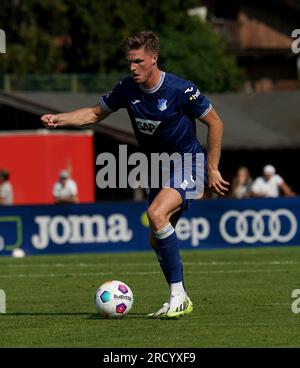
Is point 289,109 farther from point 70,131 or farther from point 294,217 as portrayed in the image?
point 294,217

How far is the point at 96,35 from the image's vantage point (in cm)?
5353

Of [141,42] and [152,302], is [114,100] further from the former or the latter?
[152,302]

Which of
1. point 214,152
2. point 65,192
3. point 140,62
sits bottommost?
point 214,152

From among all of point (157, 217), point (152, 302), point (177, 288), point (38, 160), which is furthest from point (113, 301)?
point (38, 160)

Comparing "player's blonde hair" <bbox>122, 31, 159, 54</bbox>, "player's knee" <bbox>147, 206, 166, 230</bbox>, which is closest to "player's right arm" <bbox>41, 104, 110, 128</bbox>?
"player's blonde hair" <bbox>122, 31, 159, 54</bbox>

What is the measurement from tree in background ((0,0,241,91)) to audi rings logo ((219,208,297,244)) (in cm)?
2749

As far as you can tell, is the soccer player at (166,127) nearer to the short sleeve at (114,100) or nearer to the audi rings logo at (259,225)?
the short sleeve at (114,100)

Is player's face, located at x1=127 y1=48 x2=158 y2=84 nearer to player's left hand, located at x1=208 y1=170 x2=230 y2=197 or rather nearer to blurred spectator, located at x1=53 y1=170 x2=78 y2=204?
player's left hand, located at x1=208 y1=170 x2=230 y2=197

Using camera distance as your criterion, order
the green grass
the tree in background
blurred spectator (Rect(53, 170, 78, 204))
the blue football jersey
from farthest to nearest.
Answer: the tree in background, blurred spectator (Rect(53, 170, 78, 204)), the blue football jersey, the green grass

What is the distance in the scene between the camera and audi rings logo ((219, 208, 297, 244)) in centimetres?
2362

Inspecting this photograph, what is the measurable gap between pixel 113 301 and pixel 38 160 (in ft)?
67.7

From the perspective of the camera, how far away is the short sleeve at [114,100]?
1247cm

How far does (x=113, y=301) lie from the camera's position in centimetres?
1209

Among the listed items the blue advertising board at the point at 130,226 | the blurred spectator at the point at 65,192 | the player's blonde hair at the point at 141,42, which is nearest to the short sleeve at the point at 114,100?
the player's blonde hair at the point at 141,42
